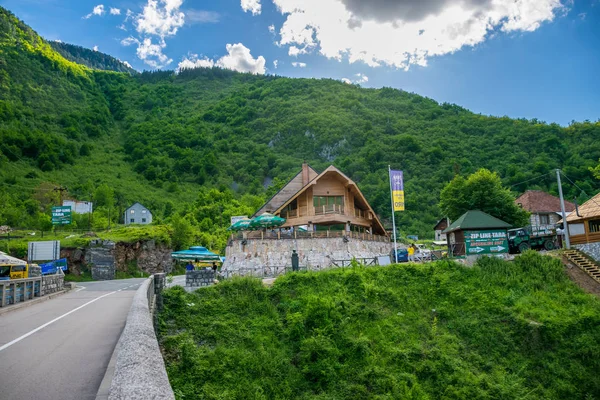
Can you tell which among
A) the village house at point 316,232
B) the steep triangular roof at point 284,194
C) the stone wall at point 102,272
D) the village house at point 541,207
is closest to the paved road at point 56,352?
the village house at point 316,232

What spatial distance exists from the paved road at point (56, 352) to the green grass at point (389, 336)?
310 centimetres

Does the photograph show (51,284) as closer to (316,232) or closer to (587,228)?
(316,232)

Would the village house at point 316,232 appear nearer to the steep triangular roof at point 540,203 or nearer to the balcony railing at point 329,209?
the balcony railing at point 329,209

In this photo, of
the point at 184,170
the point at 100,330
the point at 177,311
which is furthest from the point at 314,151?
the point at 100,330

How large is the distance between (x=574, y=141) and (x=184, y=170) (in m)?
86.8

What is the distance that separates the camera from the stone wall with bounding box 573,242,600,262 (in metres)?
Answer: 27.4

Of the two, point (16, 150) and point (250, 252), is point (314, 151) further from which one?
point (250, 252)

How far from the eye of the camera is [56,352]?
8914 mm

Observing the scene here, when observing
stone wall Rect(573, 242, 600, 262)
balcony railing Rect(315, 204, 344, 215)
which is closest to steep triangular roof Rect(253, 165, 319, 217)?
balcony railing Rect(315, 204, 344, 215)

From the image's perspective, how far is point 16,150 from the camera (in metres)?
81.9

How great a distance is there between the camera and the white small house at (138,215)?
74500mm

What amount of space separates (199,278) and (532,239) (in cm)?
2387

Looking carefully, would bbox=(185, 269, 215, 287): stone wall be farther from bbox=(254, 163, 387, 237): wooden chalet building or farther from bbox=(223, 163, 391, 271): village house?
bbox=(254, 163, 387, 237): wooden chalet building

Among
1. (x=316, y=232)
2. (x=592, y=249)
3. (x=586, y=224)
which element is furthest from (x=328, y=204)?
(x=592, y=249)
